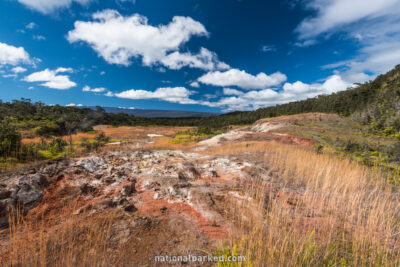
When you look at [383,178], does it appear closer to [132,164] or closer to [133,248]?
[133,248]

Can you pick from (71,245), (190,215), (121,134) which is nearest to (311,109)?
(121,134)

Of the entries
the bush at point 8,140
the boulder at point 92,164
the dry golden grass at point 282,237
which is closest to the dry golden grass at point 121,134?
the bush at point 8,140

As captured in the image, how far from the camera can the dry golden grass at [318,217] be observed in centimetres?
198

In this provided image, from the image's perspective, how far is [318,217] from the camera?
10.6 feet

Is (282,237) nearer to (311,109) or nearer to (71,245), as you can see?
(71,245)

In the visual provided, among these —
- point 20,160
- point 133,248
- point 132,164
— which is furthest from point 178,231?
point 20,160

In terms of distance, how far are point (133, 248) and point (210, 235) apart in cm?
149

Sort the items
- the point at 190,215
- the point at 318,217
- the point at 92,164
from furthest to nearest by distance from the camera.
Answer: the point at 92,164
the point at 190,215
the point at 318,217

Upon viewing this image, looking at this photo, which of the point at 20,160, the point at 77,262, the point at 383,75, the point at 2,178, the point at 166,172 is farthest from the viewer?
the point at 383,75

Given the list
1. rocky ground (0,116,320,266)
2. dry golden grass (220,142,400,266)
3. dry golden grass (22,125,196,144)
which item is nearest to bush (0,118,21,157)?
rocky ground (0,116,320,266)

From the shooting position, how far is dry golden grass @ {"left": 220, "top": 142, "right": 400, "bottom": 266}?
1982mm

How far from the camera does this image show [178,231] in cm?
329

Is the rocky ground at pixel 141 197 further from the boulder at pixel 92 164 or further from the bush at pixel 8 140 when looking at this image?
the bush at pixel 8 140

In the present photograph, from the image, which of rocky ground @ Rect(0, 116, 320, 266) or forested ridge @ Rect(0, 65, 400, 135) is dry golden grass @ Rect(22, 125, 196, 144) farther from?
rocky ground @ Rect(0, 116, 320, 266)
